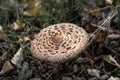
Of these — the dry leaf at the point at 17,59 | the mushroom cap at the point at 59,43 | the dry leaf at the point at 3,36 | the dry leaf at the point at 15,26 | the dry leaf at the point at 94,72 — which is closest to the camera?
the mushroom cap at the point at 59,43

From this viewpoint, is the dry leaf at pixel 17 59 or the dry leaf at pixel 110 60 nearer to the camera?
the dry leaf at pixel 110 60

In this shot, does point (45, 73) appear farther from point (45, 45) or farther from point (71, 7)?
point (71, 7)

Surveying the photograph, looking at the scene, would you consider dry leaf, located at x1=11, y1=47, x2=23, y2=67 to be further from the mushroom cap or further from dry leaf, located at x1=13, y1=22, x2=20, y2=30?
dry leaf, located at x1=13, y1=22, x2=20, y2=30

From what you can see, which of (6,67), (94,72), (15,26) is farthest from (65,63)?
(15,26)

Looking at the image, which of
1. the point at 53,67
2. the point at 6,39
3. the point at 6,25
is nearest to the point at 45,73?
the point at 53,67

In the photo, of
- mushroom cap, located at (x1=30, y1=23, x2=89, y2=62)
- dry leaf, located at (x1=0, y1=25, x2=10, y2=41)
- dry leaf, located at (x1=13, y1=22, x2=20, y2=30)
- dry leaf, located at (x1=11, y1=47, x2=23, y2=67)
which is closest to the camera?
mushroom cap, located at (x1=30, y1=23, x2=89, y2=62)

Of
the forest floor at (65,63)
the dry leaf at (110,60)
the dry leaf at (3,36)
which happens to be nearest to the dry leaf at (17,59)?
the forest floor at (65,63)

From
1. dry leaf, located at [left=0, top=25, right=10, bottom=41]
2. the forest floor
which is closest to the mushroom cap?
the forest floor

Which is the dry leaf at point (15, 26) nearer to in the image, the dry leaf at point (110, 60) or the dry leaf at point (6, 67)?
the dry leaf at point (6, 67)

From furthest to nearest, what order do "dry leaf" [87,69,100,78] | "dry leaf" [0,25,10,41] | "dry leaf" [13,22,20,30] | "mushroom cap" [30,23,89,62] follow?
"dry leaf" [13,22,20,30] < "dry leaf" [0,25,10,41] < "dry leaf" [87,69,100,78] < "mushroom cap" [30,23,89,62]
